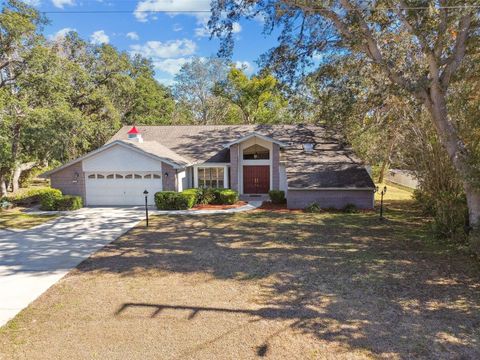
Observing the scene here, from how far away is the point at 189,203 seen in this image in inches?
726

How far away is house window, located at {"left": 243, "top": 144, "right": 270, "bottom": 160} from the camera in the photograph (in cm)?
2198

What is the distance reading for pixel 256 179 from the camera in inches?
871

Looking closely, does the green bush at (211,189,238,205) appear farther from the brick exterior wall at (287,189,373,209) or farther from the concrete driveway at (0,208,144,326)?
the concrete driveway at (0,208,144,326)

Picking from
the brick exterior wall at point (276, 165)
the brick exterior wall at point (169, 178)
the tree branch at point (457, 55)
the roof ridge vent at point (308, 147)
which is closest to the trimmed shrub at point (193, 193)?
the brick exterior wall at point (169, 178)

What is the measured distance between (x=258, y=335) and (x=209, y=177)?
1714 centimetres

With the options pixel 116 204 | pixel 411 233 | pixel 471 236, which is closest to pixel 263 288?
pixel 471 236

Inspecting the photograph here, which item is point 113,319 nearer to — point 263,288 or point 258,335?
point 258,335

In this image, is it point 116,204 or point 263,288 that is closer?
point 263,288

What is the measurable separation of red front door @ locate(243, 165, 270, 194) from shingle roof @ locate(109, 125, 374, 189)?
1478 mm

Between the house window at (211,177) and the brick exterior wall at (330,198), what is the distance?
18.1ft

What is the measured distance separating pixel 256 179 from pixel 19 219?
43.3 feet

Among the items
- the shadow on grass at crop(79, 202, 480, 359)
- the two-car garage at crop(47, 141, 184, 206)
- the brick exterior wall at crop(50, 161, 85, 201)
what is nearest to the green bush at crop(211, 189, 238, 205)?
the two-car garage at crop(47, 141, 184, 206)

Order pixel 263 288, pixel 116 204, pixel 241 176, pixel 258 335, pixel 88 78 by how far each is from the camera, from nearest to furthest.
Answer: pixel 258 335 → pixel 263 288 → pixel 116 204 → pixel 241 176 → pixel 88 78

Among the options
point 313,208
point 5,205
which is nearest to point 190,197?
point 313,208
